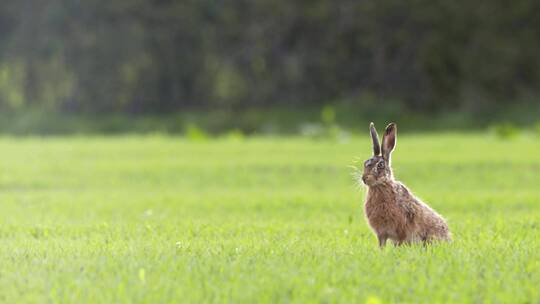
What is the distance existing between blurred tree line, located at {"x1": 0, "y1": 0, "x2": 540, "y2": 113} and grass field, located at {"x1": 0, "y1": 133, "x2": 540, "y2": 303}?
27.4 feet

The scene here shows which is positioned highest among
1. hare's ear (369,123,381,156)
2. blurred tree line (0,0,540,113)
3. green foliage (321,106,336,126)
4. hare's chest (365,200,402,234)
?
blurred tree line (0,0,540,113)

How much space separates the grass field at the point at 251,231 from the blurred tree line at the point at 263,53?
27.4 feet

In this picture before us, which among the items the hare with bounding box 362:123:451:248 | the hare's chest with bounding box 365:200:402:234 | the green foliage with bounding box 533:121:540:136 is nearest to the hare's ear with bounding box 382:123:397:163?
the hare with bounding box 362:123:451:248

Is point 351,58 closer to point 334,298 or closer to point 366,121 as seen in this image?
point 366,121

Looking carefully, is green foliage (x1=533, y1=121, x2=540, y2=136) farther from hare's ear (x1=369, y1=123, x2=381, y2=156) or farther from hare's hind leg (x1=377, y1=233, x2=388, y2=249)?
hare's ear (x1=369, y1=123, x2=381, y2=156)

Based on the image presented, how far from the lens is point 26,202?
404 inches

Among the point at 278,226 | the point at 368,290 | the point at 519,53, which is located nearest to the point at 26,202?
the point at 278,226

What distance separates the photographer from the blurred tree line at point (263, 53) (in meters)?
24.9

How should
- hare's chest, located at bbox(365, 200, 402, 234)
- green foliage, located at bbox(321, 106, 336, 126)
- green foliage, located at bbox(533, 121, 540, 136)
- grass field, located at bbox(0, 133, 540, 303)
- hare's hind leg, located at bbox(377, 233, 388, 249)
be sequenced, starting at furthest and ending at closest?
1. green foliage, located at bbox(321, 106, 336, 126)
2. green foliage, located at bbox(533, 121, 540, 136)
3. hare's hind leg, located at bbox(377, 233, 388, 249)
4. hare's chest, located at bbox(365, 200, 402, 234)
5. grass field, located at bbox(0, 133, 540, 303)

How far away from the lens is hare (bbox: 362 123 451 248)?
566 centimetres

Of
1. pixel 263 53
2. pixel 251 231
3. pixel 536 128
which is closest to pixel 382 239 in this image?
pixel 251 231

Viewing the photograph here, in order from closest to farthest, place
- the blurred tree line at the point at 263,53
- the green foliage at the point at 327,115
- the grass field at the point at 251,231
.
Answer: the grass field at the point at 251,231
the green foliage at the point at 327,115
the blurred tree line at the point at 263,53

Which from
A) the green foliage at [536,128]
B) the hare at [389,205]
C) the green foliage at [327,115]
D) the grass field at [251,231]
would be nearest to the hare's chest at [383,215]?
the hare at [389,205]

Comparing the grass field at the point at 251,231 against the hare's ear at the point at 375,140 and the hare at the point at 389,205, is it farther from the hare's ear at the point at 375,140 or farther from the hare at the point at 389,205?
the hare's ear at the point at 375,140
